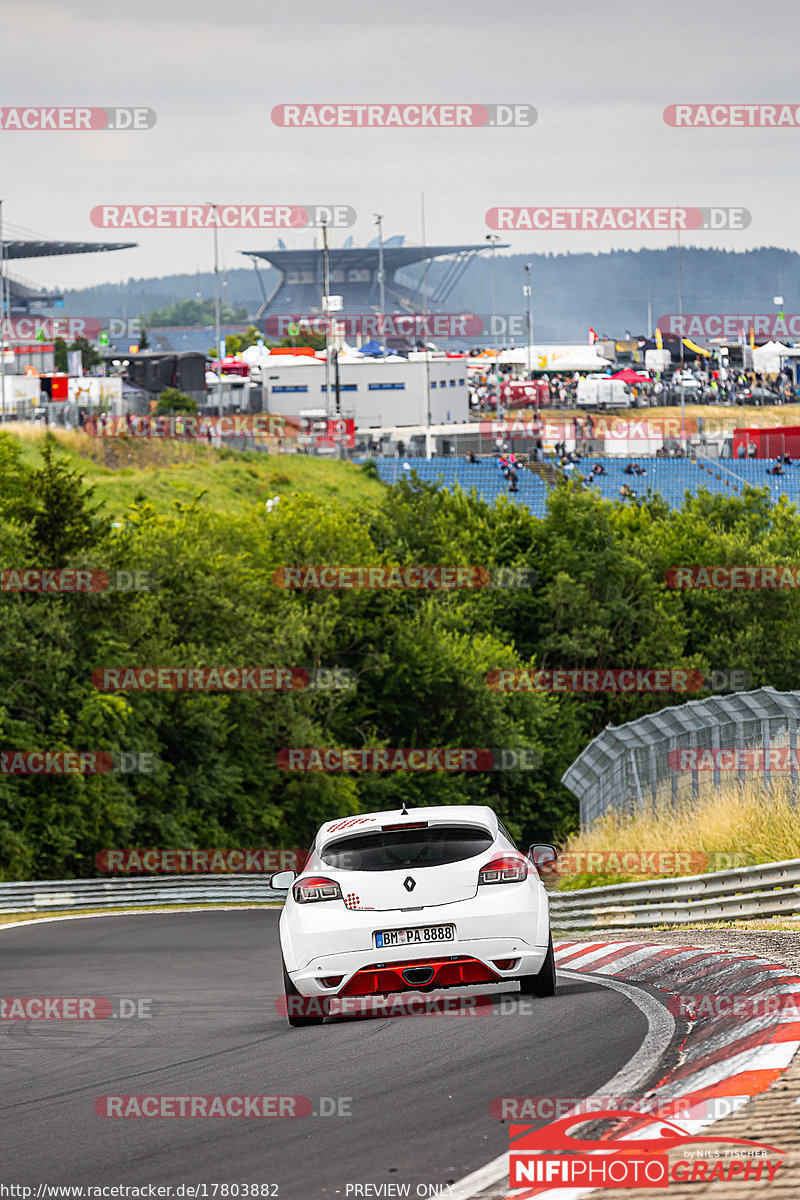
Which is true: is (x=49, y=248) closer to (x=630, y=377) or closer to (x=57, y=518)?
(x=630, y=377)

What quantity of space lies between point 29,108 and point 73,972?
21.9 meters

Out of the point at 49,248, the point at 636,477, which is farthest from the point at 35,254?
the point at 636,477

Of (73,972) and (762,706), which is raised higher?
(762,706)

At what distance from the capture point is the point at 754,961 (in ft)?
33.4

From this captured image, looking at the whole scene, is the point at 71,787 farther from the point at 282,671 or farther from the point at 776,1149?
the point at 776,1149

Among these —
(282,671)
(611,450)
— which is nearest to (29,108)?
(282,671)

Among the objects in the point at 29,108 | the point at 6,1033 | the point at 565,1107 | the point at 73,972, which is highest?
the point at 29,108

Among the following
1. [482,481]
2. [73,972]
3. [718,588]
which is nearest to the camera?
[73,972]

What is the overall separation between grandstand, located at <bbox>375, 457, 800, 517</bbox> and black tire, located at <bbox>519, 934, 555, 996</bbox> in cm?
6784
